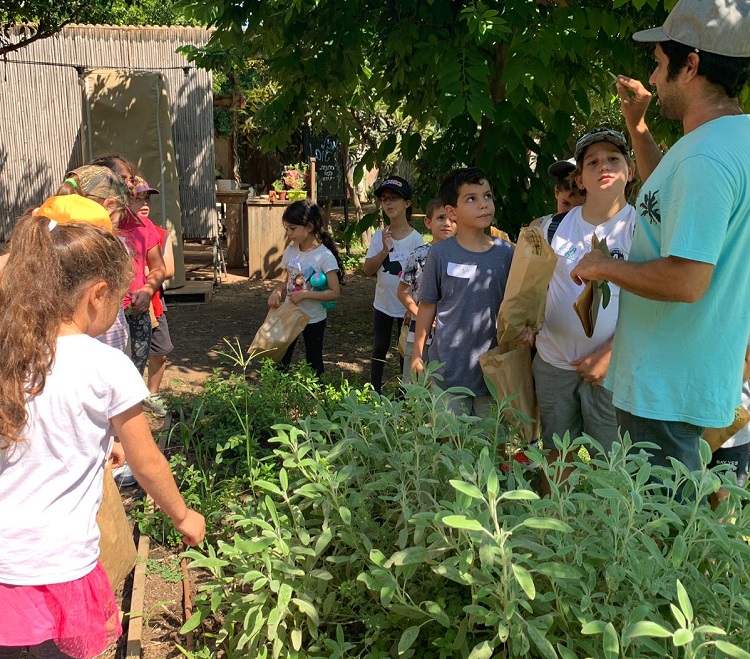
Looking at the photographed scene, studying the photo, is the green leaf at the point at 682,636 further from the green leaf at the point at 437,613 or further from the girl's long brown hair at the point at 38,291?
the girl's long brown hair at the point at 38,291

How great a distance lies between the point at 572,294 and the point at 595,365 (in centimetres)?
32

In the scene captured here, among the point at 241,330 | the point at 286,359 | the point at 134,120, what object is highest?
the point at 134,120

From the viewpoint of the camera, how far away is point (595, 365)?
3203 mm

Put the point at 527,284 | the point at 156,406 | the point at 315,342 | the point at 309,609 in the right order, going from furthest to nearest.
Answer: the point at 315,342 < the point at 156,406 < the point at 527,284 < the point at 309,609

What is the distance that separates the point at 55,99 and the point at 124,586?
27.9 ft

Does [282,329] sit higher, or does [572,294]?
[572,294]

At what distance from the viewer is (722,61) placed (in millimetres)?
2199

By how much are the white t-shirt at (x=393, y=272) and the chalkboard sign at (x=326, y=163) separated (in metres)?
5.95

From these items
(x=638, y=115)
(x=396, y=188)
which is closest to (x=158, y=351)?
(x=396, y=188)

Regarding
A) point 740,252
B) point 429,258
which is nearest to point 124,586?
point 429,258

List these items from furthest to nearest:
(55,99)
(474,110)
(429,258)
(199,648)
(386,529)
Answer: (55,99) → (474,110) → (429,258) → (199,648) → (386,529)

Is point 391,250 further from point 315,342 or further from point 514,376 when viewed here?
point 514,376

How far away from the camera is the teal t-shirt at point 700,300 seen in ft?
6.90

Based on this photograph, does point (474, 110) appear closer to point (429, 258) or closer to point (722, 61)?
point (429, 258)
